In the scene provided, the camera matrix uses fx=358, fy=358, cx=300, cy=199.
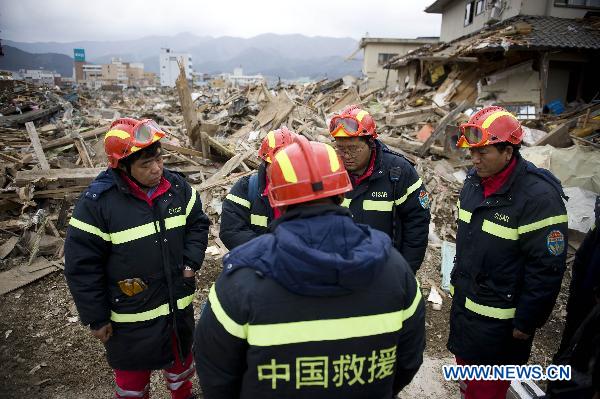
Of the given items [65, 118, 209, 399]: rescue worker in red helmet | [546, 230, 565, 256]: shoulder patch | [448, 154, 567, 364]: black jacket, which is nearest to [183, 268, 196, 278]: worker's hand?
[65, 118, 209, 399]: rescue worker in red helmet

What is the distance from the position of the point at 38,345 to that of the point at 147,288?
253 centimetres

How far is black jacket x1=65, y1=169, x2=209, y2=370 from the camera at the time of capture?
243cm

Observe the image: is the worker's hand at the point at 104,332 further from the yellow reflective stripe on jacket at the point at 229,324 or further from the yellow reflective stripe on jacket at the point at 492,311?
the yellow reflective stripe on jacket at the point at 492,311

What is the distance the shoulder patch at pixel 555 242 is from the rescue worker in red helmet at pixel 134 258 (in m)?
2.50

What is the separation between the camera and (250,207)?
303 centimetres

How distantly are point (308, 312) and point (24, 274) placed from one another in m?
5.59

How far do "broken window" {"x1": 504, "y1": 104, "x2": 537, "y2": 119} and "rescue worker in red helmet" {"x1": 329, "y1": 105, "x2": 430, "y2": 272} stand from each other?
12.3 m

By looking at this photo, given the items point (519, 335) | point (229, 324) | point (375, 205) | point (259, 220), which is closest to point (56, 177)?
point (259, 220)

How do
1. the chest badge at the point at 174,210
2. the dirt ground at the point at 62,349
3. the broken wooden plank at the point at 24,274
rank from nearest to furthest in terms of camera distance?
the chest badge at the point at 174,210
the dirt ground at the point at 62,349
the broken wooden plank at the point at 24,274

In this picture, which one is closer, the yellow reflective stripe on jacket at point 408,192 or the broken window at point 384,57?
the yellow reflective stripe on jacket at point 408,192

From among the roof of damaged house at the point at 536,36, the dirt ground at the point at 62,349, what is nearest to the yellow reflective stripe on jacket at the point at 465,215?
the dirt ground at the point at 62,349

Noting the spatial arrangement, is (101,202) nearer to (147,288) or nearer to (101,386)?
(147,288)

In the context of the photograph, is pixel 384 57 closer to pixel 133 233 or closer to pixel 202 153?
pixel 202 153

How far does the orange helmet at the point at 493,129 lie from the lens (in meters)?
2.52
